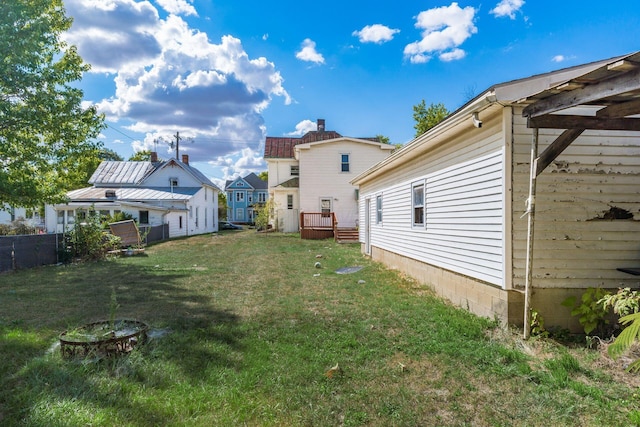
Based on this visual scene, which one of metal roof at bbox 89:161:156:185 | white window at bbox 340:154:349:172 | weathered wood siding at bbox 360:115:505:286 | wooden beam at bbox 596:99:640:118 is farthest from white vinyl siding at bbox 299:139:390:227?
wooden beam at bbox 596:99:640:118

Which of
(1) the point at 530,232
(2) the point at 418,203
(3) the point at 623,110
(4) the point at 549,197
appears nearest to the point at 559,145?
(3) the point at 623,110

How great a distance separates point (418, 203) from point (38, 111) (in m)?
11.6

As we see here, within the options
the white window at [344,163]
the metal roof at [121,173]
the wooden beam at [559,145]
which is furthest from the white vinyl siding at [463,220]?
the metal roof at [121,173]

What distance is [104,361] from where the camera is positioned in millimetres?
3529

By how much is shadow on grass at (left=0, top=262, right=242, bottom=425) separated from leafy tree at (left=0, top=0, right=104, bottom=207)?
431 cm

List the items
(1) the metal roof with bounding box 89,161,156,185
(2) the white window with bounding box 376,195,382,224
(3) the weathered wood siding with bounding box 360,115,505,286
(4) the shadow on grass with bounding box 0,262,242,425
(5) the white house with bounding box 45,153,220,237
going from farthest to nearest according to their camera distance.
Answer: (1) the metal roof with bounding box 89,161,156,185 < (5) the white house with bounding box 45,153,220,237 < (2) the white window with bounding box 376,195,382,224 < (3) the weathered wood siding with bounding box 360,115,505,286 < (4) the shadow on grass with bounding box 0,262,242,425

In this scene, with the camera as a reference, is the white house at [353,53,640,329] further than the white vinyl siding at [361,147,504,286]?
No

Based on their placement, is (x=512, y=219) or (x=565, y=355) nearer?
(x=565, y=355)

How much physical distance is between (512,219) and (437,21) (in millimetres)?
8962

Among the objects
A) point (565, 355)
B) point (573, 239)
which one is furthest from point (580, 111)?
point (565, 355)

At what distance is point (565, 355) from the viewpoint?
3664 mm

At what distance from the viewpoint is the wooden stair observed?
18.4 metres

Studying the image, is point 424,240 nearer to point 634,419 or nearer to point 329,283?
point 329,283

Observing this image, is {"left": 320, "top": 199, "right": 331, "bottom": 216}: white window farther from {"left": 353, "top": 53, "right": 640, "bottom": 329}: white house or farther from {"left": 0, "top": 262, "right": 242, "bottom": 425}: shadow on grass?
{"left": 353, "top": 53, "right": 640, "bottom": 329}: white house
